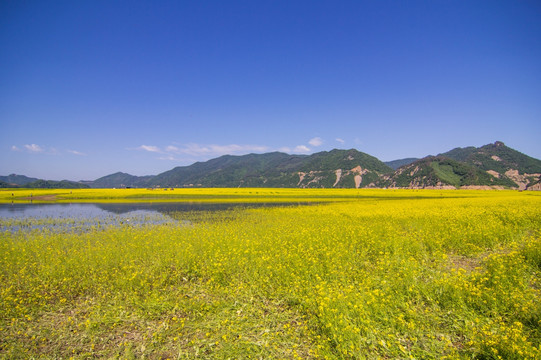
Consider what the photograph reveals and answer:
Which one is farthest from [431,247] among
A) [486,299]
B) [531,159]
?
[531,159]

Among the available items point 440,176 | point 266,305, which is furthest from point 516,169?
point 266,305

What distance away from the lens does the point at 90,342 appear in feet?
18.9

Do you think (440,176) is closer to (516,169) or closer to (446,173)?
(446,173)

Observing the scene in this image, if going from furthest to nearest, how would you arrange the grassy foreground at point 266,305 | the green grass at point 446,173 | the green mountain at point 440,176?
the green grass at point 446,173 → the green mountain at point 440,176 → the grassy foreground at point 266,305

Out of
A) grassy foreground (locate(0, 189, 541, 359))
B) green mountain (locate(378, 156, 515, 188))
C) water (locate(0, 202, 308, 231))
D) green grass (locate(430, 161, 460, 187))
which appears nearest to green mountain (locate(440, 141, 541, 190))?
green mountain (locate(378, 156, 515, 188))

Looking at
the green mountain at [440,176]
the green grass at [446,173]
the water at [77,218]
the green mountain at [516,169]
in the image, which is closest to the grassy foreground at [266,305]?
the water at [77,218]

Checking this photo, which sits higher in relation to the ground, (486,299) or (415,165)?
(415,165)

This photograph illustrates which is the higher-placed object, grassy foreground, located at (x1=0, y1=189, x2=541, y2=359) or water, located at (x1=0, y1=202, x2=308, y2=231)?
grassy foreground, located at (x1=0, y1=189, x2=541, y2=359)

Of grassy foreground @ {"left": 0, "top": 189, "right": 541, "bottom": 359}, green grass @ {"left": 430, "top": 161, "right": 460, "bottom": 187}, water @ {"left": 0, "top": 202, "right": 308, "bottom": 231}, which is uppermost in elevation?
green grass @ {"left": 430, "top": 161, "right": 460, "bottom": 187}

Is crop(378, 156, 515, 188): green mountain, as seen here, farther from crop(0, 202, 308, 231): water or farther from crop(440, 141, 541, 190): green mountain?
crop(0, 202, 308, 231): water

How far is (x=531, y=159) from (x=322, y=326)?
928 feet

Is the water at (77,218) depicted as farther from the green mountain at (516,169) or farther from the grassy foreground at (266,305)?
the green mountain at (516,169)

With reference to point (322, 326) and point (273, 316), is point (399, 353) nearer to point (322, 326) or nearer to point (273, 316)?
point (322, 326)

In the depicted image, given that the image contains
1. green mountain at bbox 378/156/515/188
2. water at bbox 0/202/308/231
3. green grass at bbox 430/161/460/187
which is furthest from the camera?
green grass at bbox 430/161/460/187
